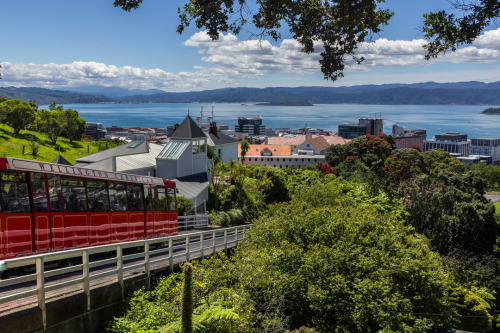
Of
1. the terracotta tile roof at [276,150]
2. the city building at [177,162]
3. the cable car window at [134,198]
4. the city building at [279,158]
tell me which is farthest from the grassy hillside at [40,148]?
the terracotta tile roof at [276,150]

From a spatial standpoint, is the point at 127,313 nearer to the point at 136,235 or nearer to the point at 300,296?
the point at 300,296

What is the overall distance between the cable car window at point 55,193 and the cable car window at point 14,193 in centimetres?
87

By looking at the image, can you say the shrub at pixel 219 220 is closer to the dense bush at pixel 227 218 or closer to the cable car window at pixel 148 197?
the dense bush at pixel 227 218

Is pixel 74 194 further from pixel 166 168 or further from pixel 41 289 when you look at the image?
pixel 166 168

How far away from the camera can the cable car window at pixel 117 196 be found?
629 inches

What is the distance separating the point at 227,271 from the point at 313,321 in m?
2.94

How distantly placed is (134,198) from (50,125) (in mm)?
67021

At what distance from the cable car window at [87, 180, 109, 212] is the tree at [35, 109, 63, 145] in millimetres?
64452

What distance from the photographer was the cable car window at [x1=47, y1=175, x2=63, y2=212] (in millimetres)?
12930

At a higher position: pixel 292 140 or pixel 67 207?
pixel 67 207

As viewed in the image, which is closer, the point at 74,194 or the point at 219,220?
the point at 74,194

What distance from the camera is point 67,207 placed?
536 inches

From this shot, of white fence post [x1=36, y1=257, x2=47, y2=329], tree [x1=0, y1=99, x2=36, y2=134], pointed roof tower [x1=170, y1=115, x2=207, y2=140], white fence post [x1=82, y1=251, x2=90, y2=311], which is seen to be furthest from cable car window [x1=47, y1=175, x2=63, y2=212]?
tree [x1=0, y1=99, x2=36, y2=134]

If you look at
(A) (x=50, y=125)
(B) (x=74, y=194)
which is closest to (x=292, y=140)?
(A) (x=50, y=125)
